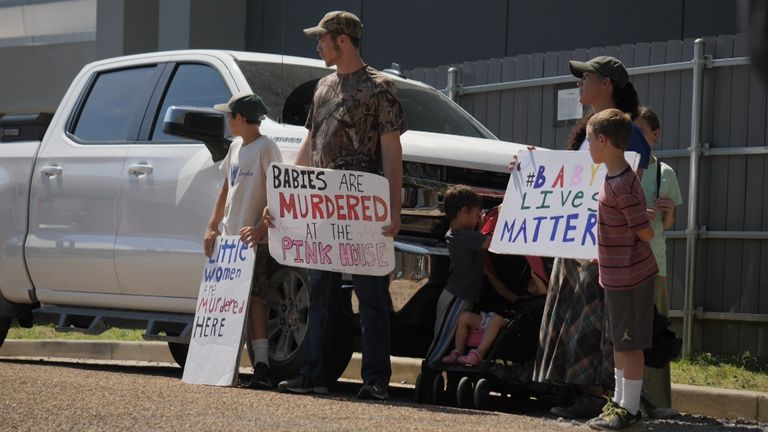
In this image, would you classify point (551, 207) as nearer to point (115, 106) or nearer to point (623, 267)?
point (623, 267)

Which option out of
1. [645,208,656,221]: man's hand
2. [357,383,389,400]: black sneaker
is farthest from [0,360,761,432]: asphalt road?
[645,208,656,221]: man's hand

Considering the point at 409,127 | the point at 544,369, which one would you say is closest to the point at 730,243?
the point at 409,127

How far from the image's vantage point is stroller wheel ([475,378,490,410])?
7.20 m

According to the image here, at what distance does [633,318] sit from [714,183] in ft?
14.9

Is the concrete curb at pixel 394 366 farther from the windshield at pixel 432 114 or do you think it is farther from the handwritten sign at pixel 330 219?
the handwritten sign at pixel 330 219

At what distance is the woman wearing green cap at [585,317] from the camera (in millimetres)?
6816

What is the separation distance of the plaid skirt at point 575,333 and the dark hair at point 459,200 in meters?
0.66

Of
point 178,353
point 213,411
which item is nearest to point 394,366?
point 178,353

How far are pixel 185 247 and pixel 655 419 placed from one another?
307 cm

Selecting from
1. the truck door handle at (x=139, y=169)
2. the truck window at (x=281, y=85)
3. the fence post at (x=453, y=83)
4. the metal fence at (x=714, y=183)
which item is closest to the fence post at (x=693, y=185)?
the metal fence at (x=714, y=183)

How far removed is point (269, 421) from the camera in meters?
5.87

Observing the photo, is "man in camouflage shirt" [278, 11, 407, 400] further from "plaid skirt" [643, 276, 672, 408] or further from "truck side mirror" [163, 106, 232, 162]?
"plaid skirt" [643, 276, 672, 408]

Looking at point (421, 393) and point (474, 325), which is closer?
point (474, 325)

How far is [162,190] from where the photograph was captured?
866cm
